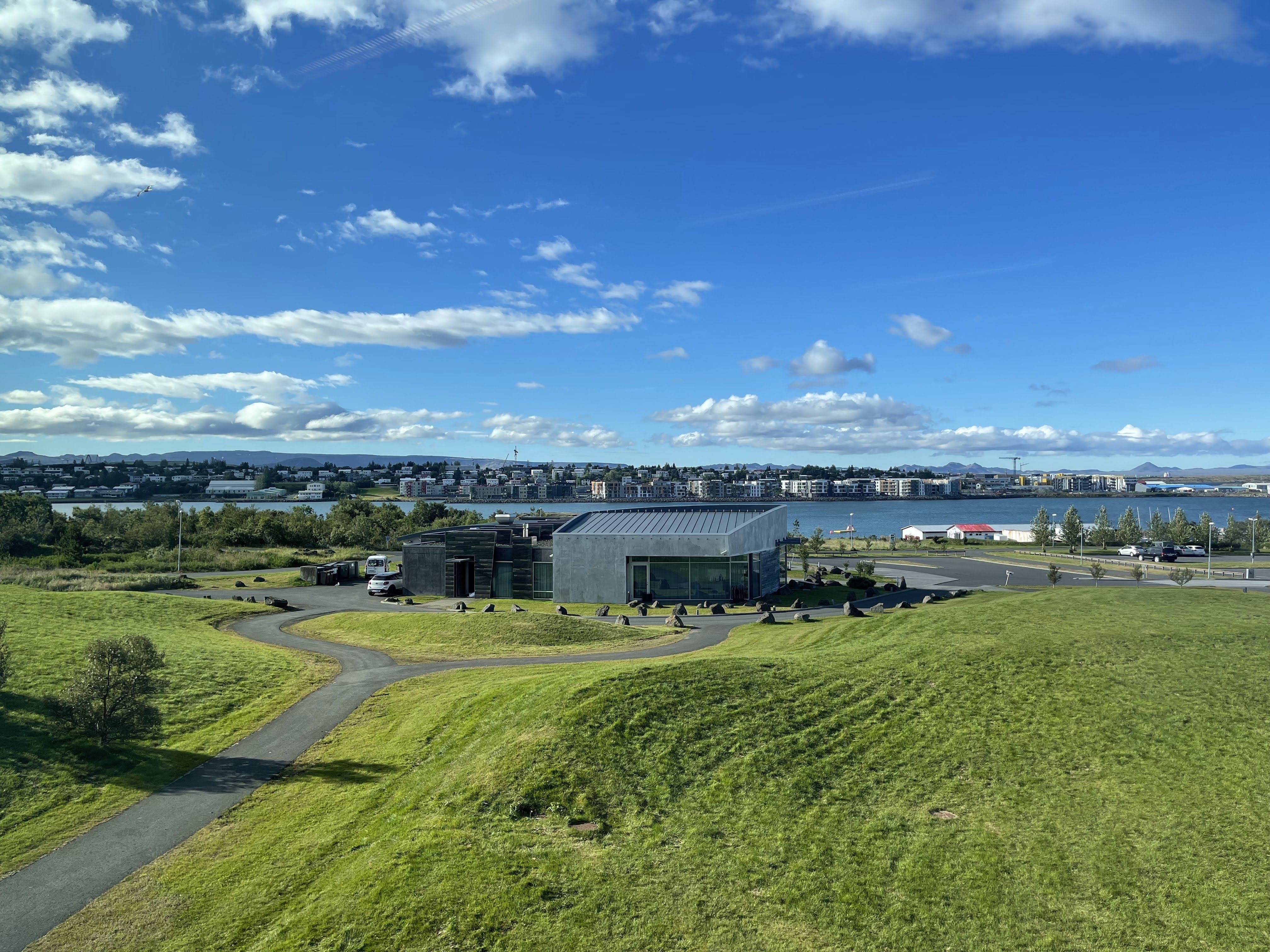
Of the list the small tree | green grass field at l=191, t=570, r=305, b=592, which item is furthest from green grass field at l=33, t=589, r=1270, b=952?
the small tree

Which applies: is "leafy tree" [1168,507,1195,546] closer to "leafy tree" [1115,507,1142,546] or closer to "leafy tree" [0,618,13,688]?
"leafy tree" [1115,507,1142,546]

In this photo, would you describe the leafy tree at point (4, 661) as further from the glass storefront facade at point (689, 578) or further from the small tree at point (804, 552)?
the small tree at point (804, 552)

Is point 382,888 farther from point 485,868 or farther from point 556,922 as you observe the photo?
point 556,922

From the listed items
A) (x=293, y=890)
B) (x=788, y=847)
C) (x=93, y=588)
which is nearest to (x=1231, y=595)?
(x=788, y=847)

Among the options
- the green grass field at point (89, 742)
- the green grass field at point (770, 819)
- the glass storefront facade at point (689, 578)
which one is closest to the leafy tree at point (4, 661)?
the green grass field at point (89, 742)

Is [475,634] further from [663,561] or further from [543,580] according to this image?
[663,561]
